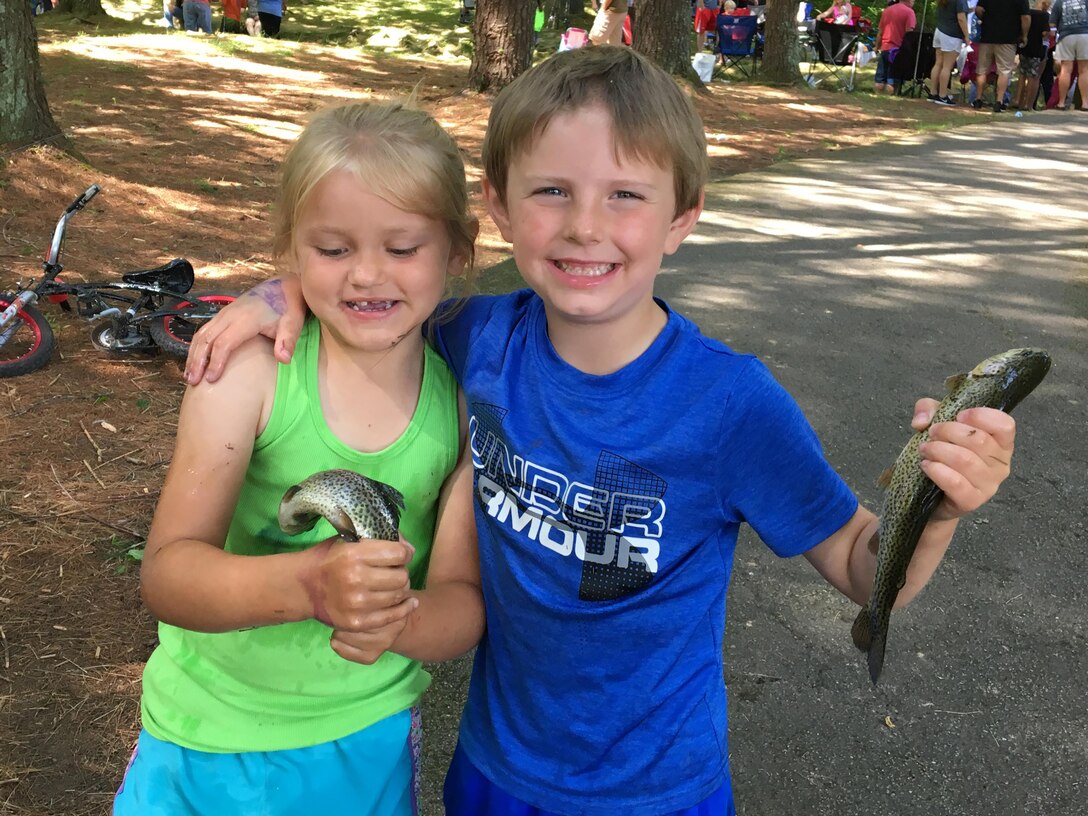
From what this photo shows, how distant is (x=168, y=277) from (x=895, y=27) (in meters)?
17.8

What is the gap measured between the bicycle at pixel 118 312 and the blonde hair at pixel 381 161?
377 centimetres

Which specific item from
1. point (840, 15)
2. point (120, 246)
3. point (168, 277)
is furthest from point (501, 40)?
point (840, 15)

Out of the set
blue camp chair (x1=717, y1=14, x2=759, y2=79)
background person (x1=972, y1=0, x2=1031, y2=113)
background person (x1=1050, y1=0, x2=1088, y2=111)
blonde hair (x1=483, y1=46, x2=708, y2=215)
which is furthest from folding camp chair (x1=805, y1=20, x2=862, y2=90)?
blonde hair (x1=483, y1=46, x2=708, y2=215)

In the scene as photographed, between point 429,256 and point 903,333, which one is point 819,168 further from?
point 429,256

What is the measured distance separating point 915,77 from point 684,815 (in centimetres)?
1990

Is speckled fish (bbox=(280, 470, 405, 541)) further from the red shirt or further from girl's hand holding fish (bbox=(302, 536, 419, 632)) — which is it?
the red shirt

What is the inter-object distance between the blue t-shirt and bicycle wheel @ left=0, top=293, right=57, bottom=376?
433 cm

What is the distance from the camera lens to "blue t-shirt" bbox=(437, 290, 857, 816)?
1.87 m

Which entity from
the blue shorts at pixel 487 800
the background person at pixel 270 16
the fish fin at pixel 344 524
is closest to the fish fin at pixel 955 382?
the blue shorts at pixel 487 800

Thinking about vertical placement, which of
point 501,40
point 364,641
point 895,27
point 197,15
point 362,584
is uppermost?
point 895,27

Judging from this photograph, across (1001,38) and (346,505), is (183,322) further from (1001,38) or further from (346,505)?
(1001,38)

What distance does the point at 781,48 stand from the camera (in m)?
18.6

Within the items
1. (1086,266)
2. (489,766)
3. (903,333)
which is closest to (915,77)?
(1086,266)

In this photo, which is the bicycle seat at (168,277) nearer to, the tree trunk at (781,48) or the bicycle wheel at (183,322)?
the bicycle wheel at (183,322)
